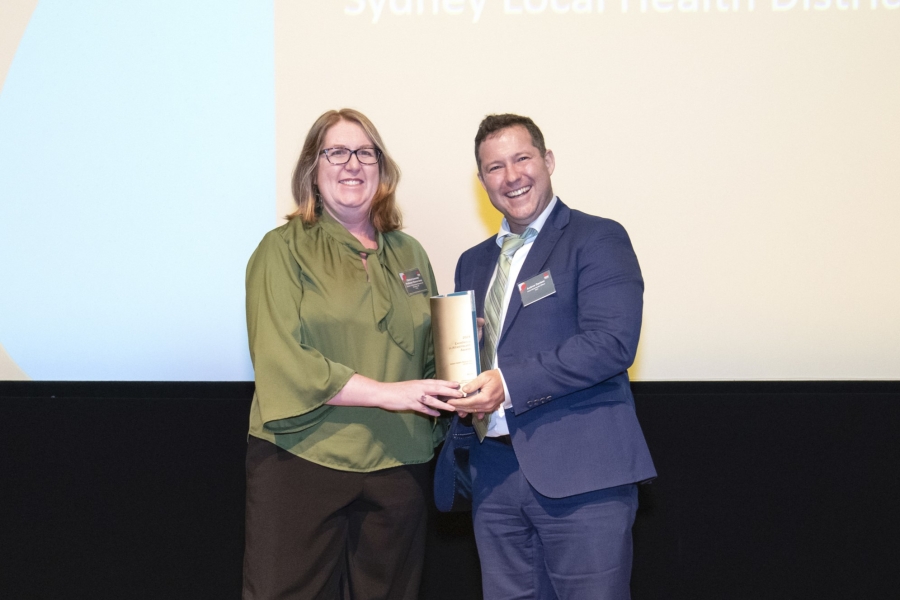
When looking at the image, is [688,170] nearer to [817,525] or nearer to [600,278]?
[600,278]

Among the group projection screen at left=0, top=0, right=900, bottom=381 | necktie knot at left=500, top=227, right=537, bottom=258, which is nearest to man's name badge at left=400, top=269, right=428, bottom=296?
necktie knot at left=500, top=227, right=537, bottom=258

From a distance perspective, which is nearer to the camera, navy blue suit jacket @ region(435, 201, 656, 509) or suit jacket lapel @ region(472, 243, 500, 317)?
navy blue suit jacket @ region(435, 201, 656, 509)

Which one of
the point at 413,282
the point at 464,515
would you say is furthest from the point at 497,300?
the point at 464,515

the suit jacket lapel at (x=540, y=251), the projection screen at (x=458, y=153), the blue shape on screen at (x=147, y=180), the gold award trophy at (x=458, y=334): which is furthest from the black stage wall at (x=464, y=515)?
the gold award trophy at (x=458, y=334)

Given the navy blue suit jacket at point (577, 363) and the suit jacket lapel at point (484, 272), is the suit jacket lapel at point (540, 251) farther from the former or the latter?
the suit jacket lapel at point (484, 272)

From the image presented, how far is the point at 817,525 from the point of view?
111 inches

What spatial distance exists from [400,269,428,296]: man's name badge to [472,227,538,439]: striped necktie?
199 mm

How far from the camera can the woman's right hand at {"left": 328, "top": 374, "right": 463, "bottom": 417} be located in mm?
1874

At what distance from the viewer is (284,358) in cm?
187

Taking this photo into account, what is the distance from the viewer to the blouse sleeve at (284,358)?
186cm

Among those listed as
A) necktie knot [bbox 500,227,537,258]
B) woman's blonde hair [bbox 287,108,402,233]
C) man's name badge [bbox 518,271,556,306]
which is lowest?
man's name badge [bbox 518,271,556,306]

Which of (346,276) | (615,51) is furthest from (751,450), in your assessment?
(346,276)

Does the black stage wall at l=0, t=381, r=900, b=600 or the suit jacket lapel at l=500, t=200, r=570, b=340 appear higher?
the suit jacket lapel at l=500, t=200, r=570, b=340

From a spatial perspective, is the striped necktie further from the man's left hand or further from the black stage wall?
the black stage wall
